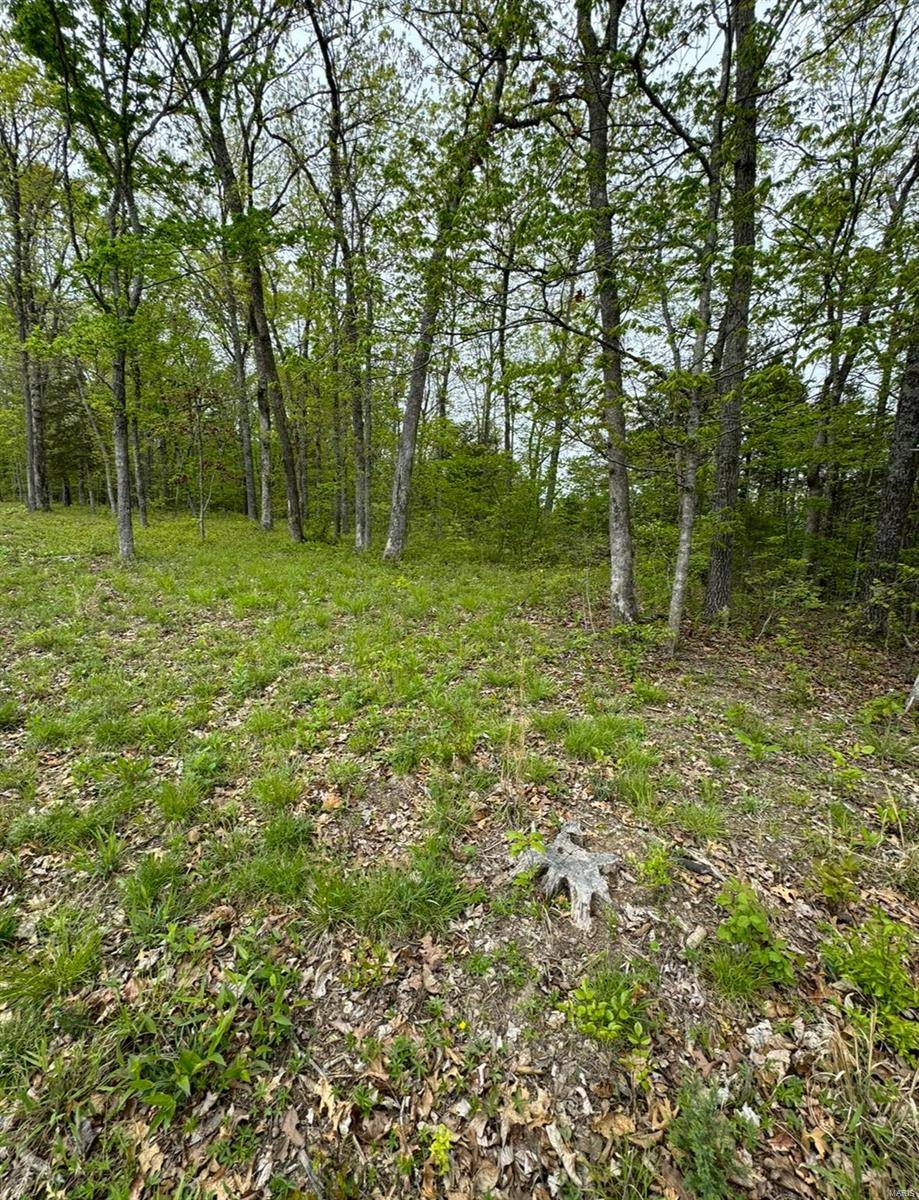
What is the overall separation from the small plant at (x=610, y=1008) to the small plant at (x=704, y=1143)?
0.86 feet

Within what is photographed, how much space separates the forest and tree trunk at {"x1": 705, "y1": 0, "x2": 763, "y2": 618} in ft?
0.26

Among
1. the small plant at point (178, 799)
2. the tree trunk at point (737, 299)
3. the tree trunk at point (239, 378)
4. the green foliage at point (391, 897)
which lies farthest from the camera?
the tree trunk at point (239, 378)

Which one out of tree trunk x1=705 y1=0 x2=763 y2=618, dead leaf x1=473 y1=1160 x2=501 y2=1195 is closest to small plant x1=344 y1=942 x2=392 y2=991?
dead leaf x1=473 y1=1160 x2=501 y2=1195

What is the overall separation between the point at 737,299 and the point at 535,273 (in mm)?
2705

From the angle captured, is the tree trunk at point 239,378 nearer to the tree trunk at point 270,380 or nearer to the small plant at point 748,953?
the tree trunk at point 270,380

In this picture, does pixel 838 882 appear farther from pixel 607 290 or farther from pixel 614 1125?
pixel 607 290

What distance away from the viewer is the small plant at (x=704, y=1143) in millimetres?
1849

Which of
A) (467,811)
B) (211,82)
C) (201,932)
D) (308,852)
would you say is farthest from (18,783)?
(211,82)

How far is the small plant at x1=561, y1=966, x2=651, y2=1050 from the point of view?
2295 millimetres

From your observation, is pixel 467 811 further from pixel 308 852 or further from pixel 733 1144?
pixel 733 1144

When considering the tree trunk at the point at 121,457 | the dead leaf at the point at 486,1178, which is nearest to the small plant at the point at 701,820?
the dead leaf at the point at 486,1178

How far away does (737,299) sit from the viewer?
5902 millimetres

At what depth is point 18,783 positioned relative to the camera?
12.3 ft

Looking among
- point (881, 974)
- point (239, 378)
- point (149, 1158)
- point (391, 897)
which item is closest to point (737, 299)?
point (881, 974)
